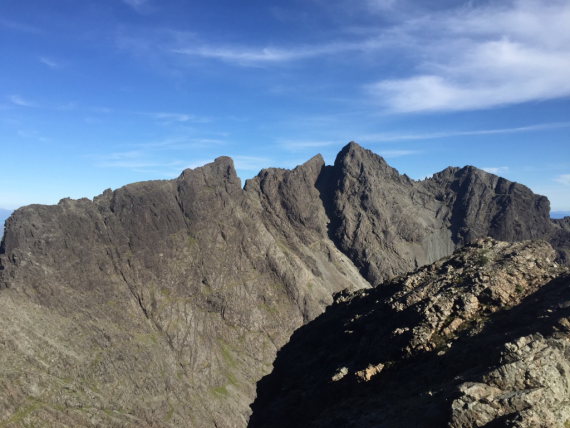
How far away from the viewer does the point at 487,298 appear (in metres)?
51.9

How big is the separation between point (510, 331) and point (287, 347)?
4536 cm

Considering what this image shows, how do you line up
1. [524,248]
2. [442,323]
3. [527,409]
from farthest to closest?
[524,248], [442,323], [527,409]

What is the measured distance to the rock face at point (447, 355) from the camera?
35281 mm

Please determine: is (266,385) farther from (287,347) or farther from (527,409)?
(527,409)

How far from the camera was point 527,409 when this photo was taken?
108ft

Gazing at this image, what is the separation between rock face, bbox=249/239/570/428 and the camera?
35.3 metres

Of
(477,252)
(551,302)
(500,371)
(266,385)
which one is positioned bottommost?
(266,385)

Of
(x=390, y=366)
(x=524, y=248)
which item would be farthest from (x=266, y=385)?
(x=524, y=248)

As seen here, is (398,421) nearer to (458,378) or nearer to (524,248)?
(458,378)

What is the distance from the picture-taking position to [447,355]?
4428 centimetres

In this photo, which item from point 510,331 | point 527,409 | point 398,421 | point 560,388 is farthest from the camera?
point 510,331

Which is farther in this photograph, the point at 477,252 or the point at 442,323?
the point at 477,252

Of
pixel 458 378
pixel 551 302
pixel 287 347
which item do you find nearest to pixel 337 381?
pixel 458 378

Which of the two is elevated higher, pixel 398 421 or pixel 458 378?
pixel 458 378
